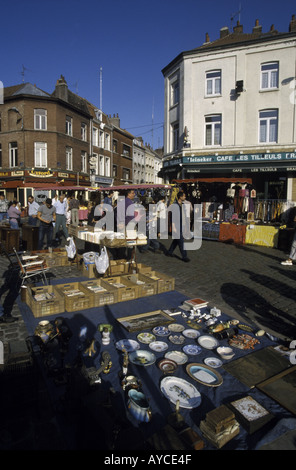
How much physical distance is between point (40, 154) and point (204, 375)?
28596mm

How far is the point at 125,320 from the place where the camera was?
16.5ft

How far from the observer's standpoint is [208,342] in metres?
4.41

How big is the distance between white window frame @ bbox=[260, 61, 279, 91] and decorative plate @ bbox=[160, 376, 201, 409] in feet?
64.3

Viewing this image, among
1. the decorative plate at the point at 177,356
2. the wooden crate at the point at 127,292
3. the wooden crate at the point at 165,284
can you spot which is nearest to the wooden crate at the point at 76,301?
the wooden crate at the point at 127,292

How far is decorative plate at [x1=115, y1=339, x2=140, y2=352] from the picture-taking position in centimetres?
411

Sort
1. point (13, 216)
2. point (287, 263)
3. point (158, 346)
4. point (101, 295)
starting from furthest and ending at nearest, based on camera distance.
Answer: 1. point (13, 216)
2. point (287, 263)
3. point (101, 295)
4. point (158, 346)

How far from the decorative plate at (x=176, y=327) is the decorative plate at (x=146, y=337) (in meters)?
0.41

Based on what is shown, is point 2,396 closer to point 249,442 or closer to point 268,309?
point 249,442

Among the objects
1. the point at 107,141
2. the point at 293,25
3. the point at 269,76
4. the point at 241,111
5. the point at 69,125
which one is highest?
the point at 293,25

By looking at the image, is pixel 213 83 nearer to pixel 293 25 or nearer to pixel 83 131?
pixel 293 25

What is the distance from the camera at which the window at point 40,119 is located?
28.2 metres

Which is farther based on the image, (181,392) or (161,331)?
(161,331)

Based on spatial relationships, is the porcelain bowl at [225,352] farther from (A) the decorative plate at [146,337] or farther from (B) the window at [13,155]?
(B) the window at [13,155]

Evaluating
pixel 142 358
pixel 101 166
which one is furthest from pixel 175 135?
pixel 142 358
